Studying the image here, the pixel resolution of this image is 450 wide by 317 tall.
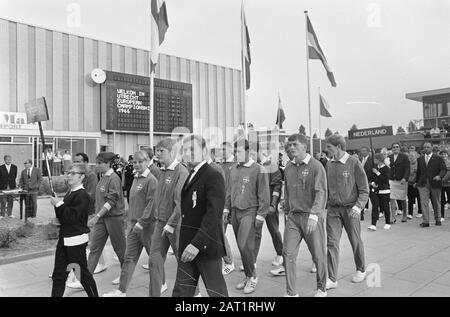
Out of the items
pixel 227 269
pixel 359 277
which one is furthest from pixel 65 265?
pixel 359 277

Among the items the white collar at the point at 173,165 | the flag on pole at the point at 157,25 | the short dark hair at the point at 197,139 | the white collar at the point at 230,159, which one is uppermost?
the flag on pole at the point at 157,25

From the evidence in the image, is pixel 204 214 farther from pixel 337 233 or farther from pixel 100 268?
pixel 100 268

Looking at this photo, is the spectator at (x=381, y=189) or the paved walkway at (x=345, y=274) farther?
the spectator at (x=381, y=189)

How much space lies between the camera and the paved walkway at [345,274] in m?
4.51

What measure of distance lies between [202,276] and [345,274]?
110 inches

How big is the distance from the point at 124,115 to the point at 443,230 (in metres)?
17.2

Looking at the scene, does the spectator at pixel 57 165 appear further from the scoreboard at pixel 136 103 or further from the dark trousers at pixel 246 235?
the dark trousers at pixel 246 235

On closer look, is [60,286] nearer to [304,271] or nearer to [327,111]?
[304,271]

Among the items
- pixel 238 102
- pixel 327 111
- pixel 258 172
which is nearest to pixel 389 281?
pixel 258 172

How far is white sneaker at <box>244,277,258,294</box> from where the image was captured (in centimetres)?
451

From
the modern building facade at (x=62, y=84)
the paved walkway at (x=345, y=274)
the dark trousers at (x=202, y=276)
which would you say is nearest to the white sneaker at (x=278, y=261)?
the paved walkway at (x=345, y=274)

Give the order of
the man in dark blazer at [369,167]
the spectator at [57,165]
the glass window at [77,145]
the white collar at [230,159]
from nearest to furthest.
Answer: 1. the white collar at [230,159]
2. the man in dark blazer at [369,167]
3. the spectator at [57,165]
4. the glass window at [77,145]

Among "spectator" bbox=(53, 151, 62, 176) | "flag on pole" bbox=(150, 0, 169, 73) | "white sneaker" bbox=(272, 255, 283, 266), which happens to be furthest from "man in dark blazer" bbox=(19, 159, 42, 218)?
"white sneaker" bbox=(272, 255, 283, 266)

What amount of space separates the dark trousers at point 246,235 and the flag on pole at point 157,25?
640cm
